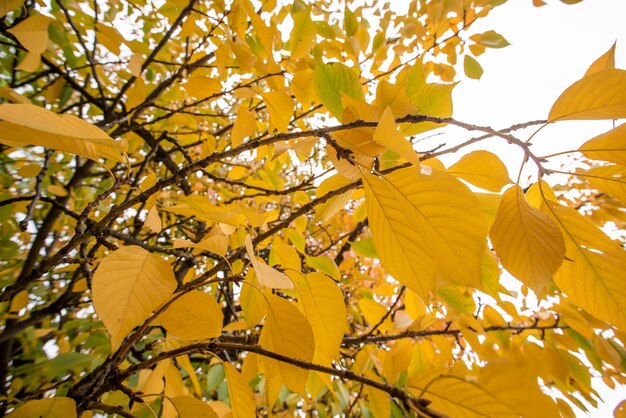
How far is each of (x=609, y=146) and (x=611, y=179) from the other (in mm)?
88

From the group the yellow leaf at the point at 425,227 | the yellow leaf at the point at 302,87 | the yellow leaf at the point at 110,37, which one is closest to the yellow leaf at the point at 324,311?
the yellow leaf at the point at 425,227

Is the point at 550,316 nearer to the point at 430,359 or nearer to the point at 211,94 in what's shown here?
the point at 430,359

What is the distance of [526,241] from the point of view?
38cm

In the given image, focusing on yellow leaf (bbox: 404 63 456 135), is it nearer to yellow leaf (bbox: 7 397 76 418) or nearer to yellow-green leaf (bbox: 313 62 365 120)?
yellow-green leaf (bbox: 313 62 365 120)

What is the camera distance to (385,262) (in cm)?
39

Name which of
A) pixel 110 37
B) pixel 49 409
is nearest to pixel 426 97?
pixel 49 409

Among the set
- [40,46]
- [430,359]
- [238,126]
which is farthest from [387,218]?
[40,46]

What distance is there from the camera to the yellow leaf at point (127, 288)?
320 millimetres

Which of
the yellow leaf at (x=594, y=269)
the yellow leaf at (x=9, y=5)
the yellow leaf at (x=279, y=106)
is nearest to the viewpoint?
the yellow leaf at (x=594, y=269)

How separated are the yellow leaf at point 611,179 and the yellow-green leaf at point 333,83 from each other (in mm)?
352

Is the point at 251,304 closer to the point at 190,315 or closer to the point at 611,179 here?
the point at 190,315

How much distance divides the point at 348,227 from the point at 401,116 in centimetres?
235

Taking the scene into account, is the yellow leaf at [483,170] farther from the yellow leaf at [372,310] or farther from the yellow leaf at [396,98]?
the yellow leaf at [372,310]

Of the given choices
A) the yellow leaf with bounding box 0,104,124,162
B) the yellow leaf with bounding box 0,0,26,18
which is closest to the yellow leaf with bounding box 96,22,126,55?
the yellow leaf with bounding box 0,0,26,18
